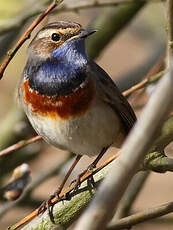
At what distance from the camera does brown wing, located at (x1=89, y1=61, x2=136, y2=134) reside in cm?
430

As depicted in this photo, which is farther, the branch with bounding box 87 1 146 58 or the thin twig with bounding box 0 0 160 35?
the branch with bounding box 87 1 146 58

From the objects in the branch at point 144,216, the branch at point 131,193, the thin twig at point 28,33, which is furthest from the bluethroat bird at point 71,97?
the thin twig at point 28,33

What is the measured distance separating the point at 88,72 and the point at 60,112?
334 mm

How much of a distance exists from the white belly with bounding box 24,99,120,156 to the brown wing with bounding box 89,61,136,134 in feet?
0.18

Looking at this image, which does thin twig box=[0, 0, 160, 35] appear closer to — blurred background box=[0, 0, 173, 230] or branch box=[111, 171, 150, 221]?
blurred background box=[0, 0, 173, 230]

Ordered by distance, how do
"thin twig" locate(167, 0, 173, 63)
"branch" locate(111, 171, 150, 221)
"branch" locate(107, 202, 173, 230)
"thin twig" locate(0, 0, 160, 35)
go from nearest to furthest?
"thin twig" locate(167, 0, 173, 63) < "branch" locate(107, 202, 173, 230) < "thin twig" locate(0, 0, 160, 35) < "branch" locate(111, 171, 150, 221)

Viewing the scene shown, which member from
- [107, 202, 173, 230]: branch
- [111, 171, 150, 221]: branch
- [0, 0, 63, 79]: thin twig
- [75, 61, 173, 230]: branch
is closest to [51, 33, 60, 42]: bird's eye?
[0, 0, 63, 79]: thin twig

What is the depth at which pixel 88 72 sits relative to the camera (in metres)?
4.25

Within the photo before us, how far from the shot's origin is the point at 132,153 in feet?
6.51

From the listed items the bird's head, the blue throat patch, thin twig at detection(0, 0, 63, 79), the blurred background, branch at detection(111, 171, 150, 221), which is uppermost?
thin twig at detection(0, 0, 63, 79)

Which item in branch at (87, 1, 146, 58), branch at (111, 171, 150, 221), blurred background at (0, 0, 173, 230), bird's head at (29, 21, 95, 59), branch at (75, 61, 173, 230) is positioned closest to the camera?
branch at (75, 61, 173, 230)

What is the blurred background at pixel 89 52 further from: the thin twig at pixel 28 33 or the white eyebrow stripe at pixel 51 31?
the thin twig at pixel 28 33

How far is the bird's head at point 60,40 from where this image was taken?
14.0ft

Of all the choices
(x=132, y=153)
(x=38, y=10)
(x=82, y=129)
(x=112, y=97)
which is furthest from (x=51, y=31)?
(x=132, y=153)
